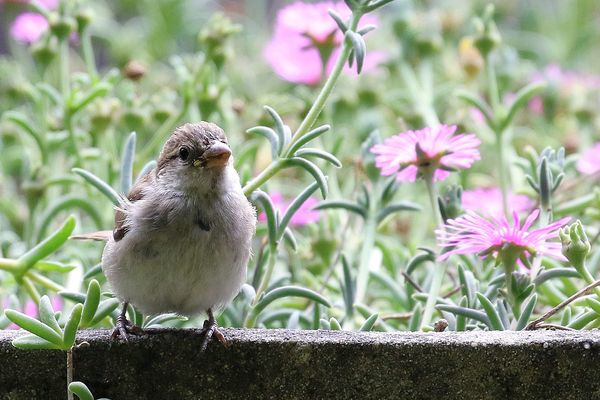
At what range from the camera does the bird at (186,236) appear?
5.91 ft

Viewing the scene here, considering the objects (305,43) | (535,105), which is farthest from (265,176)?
(535,105)

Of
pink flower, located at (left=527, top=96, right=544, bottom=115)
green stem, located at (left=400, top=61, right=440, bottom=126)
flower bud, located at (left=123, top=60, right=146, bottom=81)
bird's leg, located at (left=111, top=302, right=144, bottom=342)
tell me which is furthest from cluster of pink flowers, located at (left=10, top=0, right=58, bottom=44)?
pink flower, located at (left=527, top=96, right=544, bottom=115)

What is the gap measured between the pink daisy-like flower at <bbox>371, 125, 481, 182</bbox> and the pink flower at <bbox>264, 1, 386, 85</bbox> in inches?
32.8

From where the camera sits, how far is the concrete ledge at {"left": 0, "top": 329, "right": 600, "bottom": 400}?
1.48 metres

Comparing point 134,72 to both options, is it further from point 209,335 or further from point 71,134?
point 209,335

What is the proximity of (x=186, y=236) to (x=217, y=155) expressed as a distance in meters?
0.17

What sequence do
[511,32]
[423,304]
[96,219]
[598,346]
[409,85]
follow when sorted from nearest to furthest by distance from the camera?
[598,346], [423,304], [96,219], [409,85], [511,32]

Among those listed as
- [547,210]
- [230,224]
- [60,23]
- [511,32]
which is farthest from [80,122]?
[511,32]

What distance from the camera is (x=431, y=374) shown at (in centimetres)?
149

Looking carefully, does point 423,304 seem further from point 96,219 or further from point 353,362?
point 96,219

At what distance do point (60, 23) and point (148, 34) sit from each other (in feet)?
5.52

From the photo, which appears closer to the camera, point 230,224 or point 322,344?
point 322,344

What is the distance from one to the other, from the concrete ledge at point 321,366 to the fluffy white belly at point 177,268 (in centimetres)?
19

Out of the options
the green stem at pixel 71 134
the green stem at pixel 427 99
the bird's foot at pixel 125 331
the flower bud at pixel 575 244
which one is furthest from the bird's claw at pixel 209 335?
the green stem at pixel 427 99
